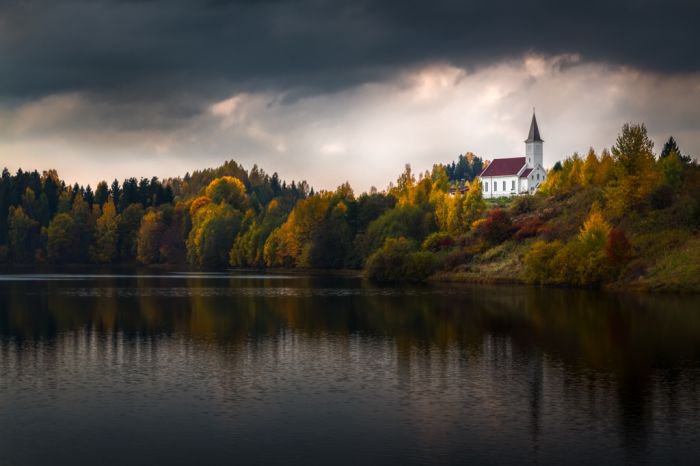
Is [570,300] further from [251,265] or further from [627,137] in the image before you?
[251,265]

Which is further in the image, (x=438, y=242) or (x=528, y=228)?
(x=438, y=242)

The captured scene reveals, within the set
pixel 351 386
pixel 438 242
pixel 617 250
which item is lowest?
pixel 351 386

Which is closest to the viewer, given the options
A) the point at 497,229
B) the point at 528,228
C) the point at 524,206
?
the point at 528,228

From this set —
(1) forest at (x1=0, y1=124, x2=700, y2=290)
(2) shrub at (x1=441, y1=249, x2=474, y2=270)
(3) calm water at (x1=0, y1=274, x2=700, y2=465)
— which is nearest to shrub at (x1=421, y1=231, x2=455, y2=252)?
(1) forest at (x1=0, y1=124, x2=700, y2=290)

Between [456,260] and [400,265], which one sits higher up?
[456,260]

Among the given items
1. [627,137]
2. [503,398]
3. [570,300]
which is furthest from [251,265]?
[503,398]

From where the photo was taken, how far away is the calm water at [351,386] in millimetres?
27828

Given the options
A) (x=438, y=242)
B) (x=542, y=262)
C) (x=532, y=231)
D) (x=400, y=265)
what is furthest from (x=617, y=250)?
(x=438, y=242)

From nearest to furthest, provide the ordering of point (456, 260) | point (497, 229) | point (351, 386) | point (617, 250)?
1. point (351, 386)
2. point (617, 250)
3. point (456, 260)
4. point (497, 229)

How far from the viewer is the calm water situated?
27828 millimetres

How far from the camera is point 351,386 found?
38.4 metres

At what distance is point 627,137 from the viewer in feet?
403

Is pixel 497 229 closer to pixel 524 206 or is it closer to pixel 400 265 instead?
pixel 524 206

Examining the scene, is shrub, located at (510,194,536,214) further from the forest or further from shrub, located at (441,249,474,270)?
shrub, located at (441,249,474,270)
